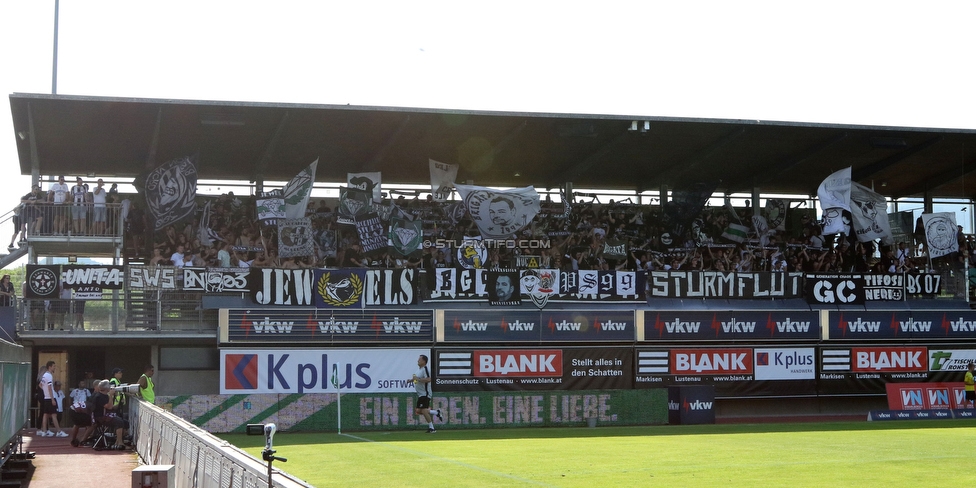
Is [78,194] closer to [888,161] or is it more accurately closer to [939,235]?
[888,161]

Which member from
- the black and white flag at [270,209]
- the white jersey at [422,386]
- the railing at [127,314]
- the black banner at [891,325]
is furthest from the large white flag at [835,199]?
the railing at [127,314]

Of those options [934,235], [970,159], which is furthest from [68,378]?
[970,159]

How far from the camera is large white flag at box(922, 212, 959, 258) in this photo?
37.3 metres

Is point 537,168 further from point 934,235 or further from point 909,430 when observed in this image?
point 909,430

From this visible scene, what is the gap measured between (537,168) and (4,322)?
63.2 feet

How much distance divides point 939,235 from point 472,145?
56.8 ft

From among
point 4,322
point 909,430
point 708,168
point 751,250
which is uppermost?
point 708,168

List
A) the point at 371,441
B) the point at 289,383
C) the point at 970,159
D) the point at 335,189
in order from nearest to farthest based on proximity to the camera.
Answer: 1. the point at 371,441
2. the point at 289,383
3. the point at 335,189
4. the point at 970,159

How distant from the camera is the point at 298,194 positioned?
3344cm

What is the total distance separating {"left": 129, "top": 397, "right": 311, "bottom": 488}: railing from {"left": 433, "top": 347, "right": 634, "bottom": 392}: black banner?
525 inches

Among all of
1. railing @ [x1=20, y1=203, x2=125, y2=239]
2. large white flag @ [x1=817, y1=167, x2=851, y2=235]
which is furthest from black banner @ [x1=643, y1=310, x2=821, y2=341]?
railing @ [x1=20, y1=203, x2=125, y2=239]

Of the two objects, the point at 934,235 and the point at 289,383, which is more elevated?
the point at 934,235

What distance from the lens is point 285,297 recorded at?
29.5m

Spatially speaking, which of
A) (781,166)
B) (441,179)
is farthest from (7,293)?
(781,166)
